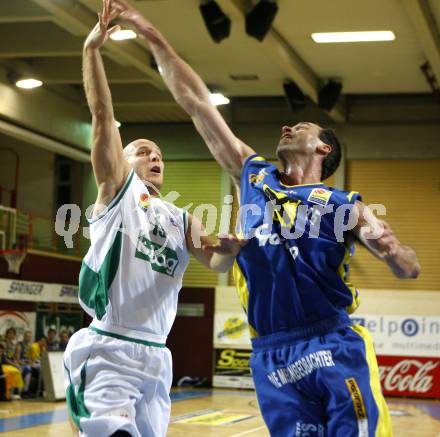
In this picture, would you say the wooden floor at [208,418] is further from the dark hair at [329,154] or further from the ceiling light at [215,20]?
the dark hair at [329,154]

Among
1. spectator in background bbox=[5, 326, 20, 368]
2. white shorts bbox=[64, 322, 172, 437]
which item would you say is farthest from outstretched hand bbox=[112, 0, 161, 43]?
spectator in background bbox=[5, 326, 20, 368]

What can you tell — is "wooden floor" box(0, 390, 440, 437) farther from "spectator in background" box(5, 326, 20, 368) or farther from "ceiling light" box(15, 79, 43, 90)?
"ceiling light" box(15, 79, 43, 90)

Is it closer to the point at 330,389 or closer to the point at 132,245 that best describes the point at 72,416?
the point at 132,245

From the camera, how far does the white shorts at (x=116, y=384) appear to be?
16.0 ft

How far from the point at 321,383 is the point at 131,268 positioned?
4.91 feet

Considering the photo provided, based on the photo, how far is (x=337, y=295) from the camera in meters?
4.54

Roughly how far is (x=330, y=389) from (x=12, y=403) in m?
13.8

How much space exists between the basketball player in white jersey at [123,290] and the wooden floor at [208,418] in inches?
277

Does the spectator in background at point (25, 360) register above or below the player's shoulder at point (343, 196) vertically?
below

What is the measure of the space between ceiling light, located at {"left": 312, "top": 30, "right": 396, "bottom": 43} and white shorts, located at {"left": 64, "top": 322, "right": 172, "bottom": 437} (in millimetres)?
12672

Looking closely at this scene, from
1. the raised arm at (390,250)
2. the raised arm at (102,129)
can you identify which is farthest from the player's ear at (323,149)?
the raised arm at (102,129)

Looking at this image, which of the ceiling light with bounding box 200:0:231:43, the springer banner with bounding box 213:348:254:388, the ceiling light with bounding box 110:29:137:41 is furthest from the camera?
the springer banner with bounding box 213:348:254:388

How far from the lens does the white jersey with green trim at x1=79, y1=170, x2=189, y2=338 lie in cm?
525

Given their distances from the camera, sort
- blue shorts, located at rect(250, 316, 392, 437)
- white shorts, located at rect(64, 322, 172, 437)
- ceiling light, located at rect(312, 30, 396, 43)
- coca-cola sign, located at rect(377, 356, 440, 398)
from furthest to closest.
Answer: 1. coca-cola sign, located at rect(377, 356, 440, 398)
2. ceiling light, located at rect(312, 30, 396, 43)
3. white shorts, located at rect(64, 322, 172, 437)
4. blue shorts, located at rect(250, 316, 392, 437)
